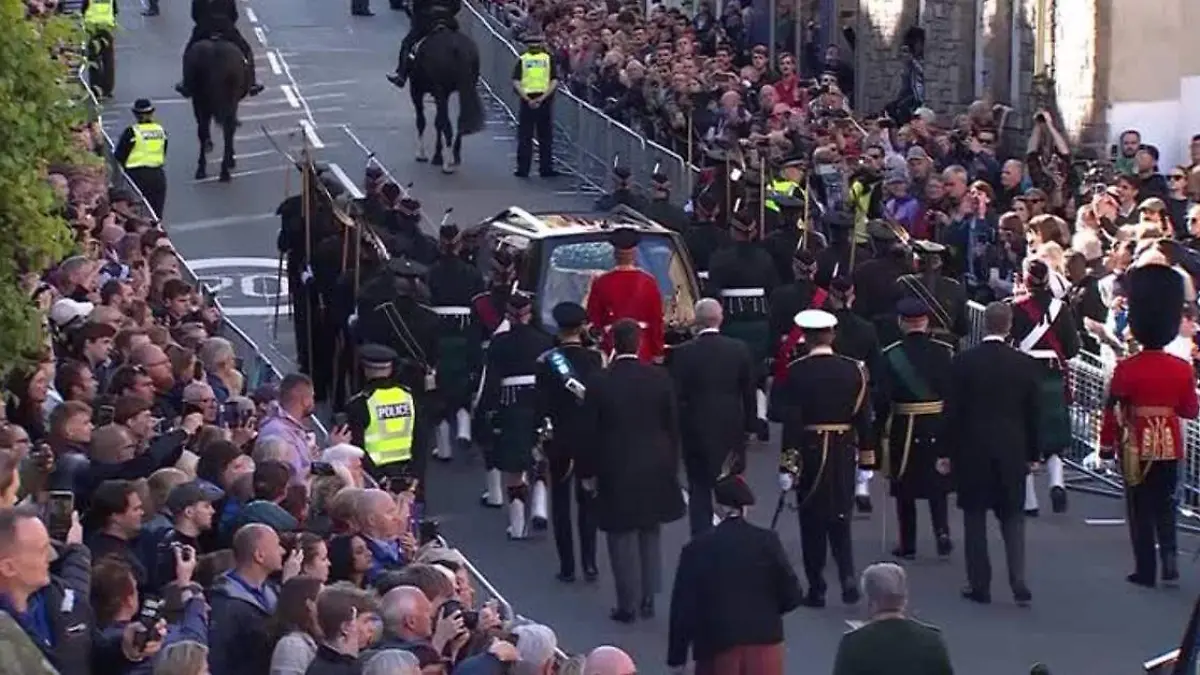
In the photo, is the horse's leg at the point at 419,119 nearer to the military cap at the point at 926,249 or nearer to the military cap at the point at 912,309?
the military cap at the point at 926,249

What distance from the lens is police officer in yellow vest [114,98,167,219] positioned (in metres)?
27.0

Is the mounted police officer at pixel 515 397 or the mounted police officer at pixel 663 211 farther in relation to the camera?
the mounted police officer at pixel 663 211

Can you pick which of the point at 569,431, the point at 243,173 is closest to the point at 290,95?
the point at 243,173

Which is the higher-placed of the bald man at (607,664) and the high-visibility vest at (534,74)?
the bald man at (607,664)

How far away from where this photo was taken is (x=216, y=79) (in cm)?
3006

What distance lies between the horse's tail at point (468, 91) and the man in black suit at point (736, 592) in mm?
17685

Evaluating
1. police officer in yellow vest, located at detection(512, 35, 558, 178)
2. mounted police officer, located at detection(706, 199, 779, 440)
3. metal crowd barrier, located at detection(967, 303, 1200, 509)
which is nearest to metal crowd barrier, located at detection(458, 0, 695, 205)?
police officer in yellow vest, located at detection(512, 35, 558, 178)

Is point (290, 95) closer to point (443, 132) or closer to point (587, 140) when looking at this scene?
point (443, 132)

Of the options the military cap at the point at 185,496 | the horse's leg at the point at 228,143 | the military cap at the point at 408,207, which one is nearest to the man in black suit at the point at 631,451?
the military cap at the point at 185,496

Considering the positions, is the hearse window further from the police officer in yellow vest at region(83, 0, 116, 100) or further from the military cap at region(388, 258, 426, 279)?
the police officer in yellow vest at region(83, 0, 116, 100)

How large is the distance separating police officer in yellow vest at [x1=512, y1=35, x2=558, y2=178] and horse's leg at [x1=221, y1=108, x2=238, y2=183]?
3.02 metres

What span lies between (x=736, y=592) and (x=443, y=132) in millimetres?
19145

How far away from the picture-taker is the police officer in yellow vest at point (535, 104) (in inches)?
1201

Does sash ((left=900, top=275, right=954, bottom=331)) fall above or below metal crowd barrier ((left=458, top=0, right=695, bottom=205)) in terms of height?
above
